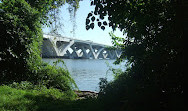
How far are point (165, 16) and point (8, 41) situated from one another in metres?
5.14

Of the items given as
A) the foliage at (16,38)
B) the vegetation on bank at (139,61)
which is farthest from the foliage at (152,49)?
the foliage at (16,38)

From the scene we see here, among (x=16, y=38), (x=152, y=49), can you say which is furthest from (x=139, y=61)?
(x=16, y=38)

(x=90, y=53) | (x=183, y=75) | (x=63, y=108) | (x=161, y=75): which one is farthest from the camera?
(x=90, y=53)

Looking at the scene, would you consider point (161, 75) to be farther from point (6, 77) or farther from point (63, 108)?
point (6, 77)

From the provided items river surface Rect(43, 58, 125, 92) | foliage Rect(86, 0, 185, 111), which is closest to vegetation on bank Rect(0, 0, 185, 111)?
foliage Rect(86, 0, 185, 111)

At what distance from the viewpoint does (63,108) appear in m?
3.46

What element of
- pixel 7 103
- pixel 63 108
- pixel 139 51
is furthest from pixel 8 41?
pixel 139 51

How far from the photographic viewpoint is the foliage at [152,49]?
262 cm

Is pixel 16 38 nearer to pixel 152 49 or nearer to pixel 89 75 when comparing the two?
pixel 152 49

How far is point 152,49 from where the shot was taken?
11.3 ft

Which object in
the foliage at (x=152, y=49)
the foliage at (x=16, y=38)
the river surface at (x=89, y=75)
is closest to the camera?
the foliage at (x=152, y=49)

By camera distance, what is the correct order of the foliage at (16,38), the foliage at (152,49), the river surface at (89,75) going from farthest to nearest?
Answer: 1. the river surface at (89,75)
2. the foliage at (16,38)
3. the foliage at (152,49)

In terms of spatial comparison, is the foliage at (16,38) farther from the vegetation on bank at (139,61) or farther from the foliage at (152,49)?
the foliage at (152,49)

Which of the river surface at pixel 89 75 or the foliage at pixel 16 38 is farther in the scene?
the river surface at pixel 89 75
